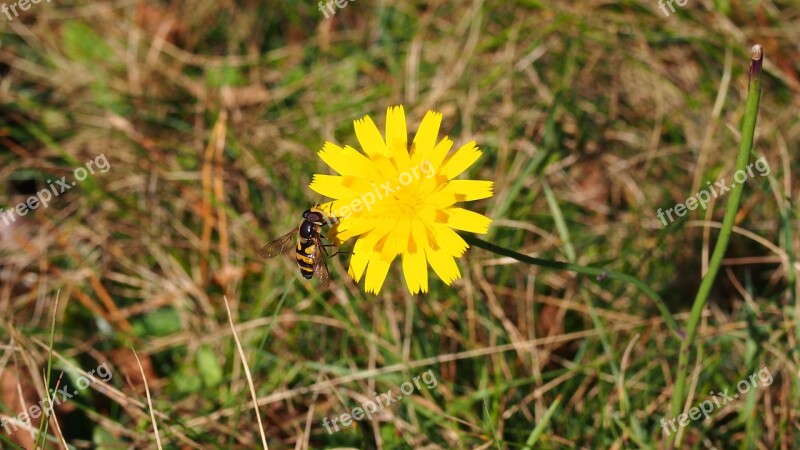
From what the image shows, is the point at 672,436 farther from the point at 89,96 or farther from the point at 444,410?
the point at 89,96

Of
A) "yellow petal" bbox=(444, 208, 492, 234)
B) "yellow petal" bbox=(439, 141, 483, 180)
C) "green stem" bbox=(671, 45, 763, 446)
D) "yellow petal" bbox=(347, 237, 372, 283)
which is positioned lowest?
"green stem" bbox=(671, 45, 763, 446)

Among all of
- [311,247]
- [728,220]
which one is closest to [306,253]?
[311,247]

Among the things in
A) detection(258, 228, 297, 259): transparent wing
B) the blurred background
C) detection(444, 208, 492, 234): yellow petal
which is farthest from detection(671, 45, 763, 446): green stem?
detection(258, 228, 297, 259): transparent wing

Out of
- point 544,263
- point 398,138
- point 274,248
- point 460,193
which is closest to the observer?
point 544,263

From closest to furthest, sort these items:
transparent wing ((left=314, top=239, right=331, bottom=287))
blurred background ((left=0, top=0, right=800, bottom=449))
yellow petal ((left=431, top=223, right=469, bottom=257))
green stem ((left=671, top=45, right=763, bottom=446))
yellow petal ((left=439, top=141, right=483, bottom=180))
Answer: green stem ((left=671, top=45, right=763, bottom=446)) < yellow petal ((left=431, top=223, right=469, bottom=257)) < yellow petal ((left=439, top=141, right=483, bottom=180)) < transparent wing ((left=314, top=239, right=331, bottom=287)) < blurred background ((left=0, top=0, right=800, bottom=449))

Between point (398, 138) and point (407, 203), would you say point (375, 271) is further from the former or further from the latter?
point (398, 138)

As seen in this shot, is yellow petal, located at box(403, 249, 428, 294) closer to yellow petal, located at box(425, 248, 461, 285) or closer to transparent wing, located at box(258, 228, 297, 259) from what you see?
yellow petal, located at box(425, 248, 461, 285)

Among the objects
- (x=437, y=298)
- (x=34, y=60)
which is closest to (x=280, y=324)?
(x=437, y=298)
